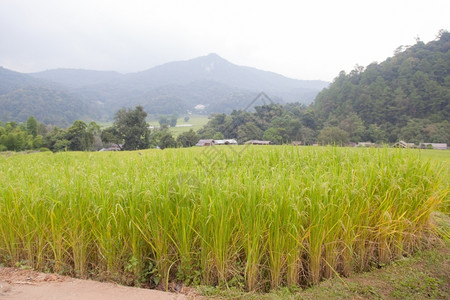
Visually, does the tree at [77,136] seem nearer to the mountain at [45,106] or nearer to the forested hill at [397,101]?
the mountain at [45,106]

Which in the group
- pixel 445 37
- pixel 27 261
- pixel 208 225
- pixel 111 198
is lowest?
pixel 27 261

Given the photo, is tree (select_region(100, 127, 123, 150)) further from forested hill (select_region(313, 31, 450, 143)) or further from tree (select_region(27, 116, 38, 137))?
forested hill (select_region(313, 31, 450, 143))

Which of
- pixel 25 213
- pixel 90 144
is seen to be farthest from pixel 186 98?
pixel 25 213

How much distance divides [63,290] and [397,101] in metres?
18.0

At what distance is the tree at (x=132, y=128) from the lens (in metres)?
11.5

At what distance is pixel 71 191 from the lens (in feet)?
6.94

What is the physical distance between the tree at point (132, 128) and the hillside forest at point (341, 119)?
49mm

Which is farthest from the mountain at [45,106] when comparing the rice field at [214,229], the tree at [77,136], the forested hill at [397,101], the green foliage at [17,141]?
the rice field at [214,229]

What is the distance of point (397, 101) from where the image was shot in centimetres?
1433

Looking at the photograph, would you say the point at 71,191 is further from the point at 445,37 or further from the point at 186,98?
the point at 445,37

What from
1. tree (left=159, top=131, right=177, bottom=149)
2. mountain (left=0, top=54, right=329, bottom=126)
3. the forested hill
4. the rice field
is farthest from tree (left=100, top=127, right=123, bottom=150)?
the forested hill

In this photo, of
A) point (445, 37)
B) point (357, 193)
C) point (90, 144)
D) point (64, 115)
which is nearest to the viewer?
point (357, 193)

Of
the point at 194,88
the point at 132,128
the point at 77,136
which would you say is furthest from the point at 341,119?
the point at 77,136

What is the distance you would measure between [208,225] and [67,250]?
4.80 feet
